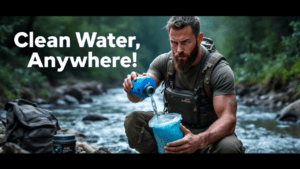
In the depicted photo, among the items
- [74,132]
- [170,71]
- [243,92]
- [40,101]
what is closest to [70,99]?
[40,101]

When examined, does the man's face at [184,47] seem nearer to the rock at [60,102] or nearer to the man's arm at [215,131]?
the man's arm at [215,131]

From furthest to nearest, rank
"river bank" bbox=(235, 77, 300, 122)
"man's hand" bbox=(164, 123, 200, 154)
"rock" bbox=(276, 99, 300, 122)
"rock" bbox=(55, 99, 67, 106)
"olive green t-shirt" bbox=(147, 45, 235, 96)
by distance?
1. "rock" bbox=(55, 99, 67, 106)
2. "river bank" bbox=(235, 77, 300, 122)
3. "rock" bbox=(276, 99, 300, 122)
4. "olive green t-shirt" bbox=(147, 45, 235, 96)
5. "man's hand" bbox=(164, 123, 200, 154)

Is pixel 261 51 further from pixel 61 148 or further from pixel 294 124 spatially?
pixel 61 148

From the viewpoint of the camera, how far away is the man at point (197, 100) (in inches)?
112

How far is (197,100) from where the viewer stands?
10.5 ft

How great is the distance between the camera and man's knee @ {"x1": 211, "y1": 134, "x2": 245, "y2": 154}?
2.81 m

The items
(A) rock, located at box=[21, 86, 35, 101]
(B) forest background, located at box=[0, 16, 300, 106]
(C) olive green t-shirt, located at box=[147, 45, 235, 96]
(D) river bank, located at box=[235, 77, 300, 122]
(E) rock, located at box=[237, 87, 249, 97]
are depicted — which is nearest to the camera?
(C) olive green t-shirt, located at box=[147, 45, 235, 96]

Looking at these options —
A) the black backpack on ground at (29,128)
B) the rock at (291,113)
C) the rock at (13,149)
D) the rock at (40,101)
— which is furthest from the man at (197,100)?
the rock at (40,101)

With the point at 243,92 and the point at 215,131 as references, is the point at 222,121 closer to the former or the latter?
the point at 215,131

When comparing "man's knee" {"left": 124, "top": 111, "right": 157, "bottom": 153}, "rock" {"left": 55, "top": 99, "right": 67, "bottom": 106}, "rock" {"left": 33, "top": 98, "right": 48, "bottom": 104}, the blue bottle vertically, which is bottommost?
"rock" {"left": 55, "top": 99, "right": 67, "bottom": 106}

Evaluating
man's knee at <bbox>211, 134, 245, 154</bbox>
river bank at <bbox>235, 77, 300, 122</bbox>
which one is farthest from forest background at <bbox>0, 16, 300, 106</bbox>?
man's knee at <bbox>211, 134, 245, 154</bbox>

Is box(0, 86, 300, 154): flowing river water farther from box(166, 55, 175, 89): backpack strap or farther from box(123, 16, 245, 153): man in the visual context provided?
box(166, 55, 175, 89): backpack strap
